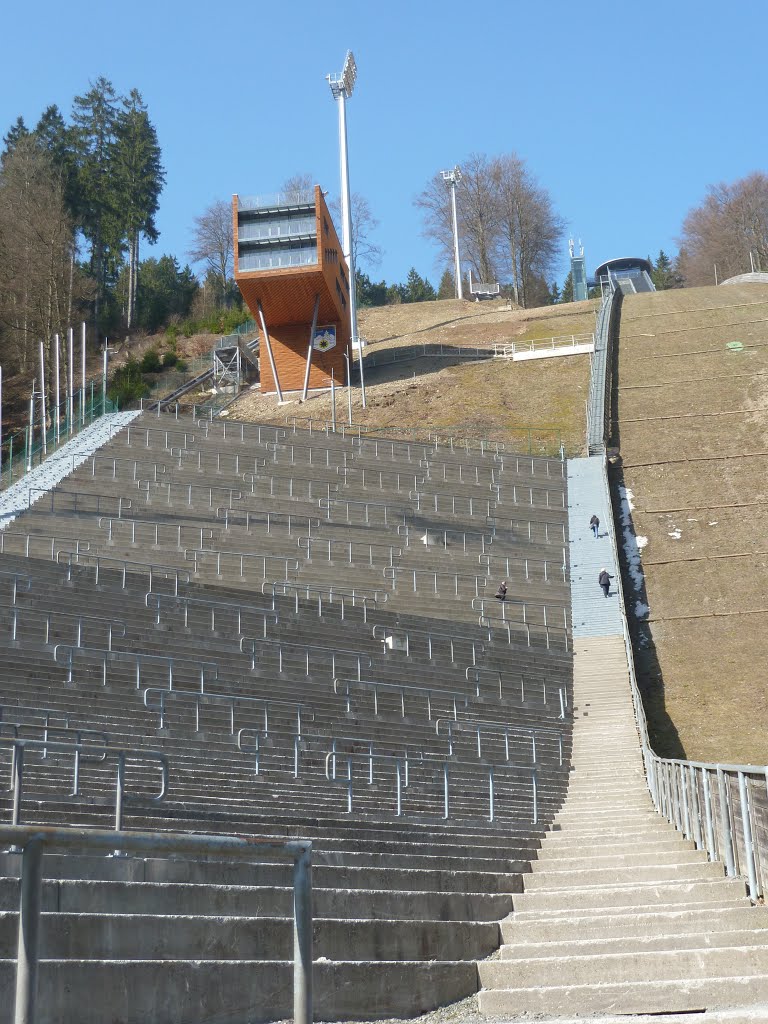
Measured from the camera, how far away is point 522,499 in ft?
117

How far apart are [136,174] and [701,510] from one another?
50664mm

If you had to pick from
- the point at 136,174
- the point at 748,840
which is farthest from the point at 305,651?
the point at 136,174

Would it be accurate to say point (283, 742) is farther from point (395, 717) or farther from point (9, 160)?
point (9, 160)

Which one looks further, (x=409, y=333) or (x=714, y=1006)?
(x=409, y=333)

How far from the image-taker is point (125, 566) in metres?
25.5

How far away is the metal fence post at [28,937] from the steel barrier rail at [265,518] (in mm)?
26572

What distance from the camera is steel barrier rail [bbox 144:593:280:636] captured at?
2220 centimetres

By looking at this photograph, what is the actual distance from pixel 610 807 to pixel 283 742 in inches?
173

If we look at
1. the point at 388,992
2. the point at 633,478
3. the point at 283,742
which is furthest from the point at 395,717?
the point at 633,478

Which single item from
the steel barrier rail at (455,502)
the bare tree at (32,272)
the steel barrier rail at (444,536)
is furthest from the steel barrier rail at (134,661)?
the bare tree at (32,272)

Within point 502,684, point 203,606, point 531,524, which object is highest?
point 531,524

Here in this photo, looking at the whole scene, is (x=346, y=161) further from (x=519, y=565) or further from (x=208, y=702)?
(x=208, y=702)

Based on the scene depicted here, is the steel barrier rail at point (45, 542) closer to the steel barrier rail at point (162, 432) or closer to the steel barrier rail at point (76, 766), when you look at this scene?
the steel barrier rail at point (162, 432)

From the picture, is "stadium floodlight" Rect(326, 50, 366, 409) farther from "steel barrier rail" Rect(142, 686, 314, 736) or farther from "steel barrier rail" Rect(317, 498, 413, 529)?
"steel barrier rail" Rect(142, 686, 314, 736)
